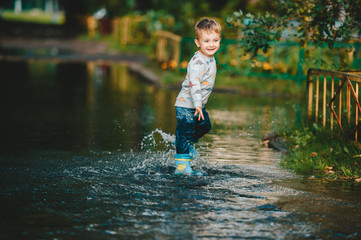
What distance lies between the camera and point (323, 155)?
8.21 meters

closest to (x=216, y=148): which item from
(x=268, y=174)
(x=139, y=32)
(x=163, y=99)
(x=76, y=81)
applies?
(x=268, y=174)

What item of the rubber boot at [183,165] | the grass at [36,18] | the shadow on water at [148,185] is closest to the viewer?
the shadow on water at [148,185]

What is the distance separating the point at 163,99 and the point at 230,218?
31.7ft

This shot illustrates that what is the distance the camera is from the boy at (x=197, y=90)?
23.1 ft

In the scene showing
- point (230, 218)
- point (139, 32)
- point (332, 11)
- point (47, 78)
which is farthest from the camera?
point (139, 32)

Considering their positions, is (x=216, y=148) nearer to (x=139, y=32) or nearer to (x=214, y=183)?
(x=214, y=183)

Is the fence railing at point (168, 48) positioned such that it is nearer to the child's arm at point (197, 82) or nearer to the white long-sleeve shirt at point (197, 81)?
the white long-sleeve shirt at point (197, 81)

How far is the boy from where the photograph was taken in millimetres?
7027

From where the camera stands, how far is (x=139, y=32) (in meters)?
35.2

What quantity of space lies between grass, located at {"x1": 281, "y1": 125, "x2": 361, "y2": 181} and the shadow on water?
0.88 ft

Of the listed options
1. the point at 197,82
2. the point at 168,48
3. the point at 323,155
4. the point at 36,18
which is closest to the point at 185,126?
the point at 197,82

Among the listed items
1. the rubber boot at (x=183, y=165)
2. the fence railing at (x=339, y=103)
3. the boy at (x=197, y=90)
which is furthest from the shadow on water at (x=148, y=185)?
the fence railing at (x=339, y=103)

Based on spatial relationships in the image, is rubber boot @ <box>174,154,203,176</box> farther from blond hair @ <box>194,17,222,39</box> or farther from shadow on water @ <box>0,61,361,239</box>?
blond hair @ <box>194,17,222,39</box>

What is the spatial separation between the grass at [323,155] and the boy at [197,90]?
1276 millimetres
